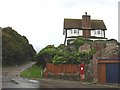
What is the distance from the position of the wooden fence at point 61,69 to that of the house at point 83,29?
1297 inches

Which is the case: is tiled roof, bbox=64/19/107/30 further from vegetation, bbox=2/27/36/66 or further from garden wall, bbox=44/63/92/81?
garden wall, bbox=44/63/92/81

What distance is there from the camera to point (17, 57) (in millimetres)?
72938

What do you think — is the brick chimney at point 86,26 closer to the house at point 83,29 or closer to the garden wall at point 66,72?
the house at point 83,29

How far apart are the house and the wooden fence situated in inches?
1297

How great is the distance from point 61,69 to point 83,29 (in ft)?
117

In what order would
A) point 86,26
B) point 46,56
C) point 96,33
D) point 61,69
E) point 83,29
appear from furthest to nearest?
point 96,33 < point 86,26 < point 83,29 < point 46,56 < point 61,69

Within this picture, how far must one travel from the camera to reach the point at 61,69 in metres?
42.0

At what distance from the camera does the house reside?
76.7m

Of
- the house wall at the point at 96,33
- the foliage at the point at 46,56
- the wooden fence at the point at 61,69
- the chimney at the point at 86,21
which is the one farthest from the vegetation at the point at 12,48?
the wooden fence at the point at 61,69

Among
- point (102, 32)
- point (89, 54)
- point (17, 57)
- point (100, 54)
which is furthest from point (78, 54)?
point (102, 32)

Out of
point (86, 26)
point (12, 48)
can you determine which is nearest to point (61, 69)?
point (12, 48)

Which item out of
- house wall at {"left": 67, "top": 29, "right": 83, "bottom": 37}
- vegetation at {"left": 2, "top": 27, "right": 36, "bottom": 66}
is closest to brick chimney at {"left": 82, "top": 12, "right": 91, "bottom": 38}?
house wall at {"left": 67, "top": 29, "right": 83, "bottom": 37}

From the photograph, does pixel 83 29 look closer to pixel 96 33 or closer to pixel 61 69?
pixel 96 33

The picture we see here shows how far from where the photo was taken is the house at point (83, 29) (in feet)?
252
